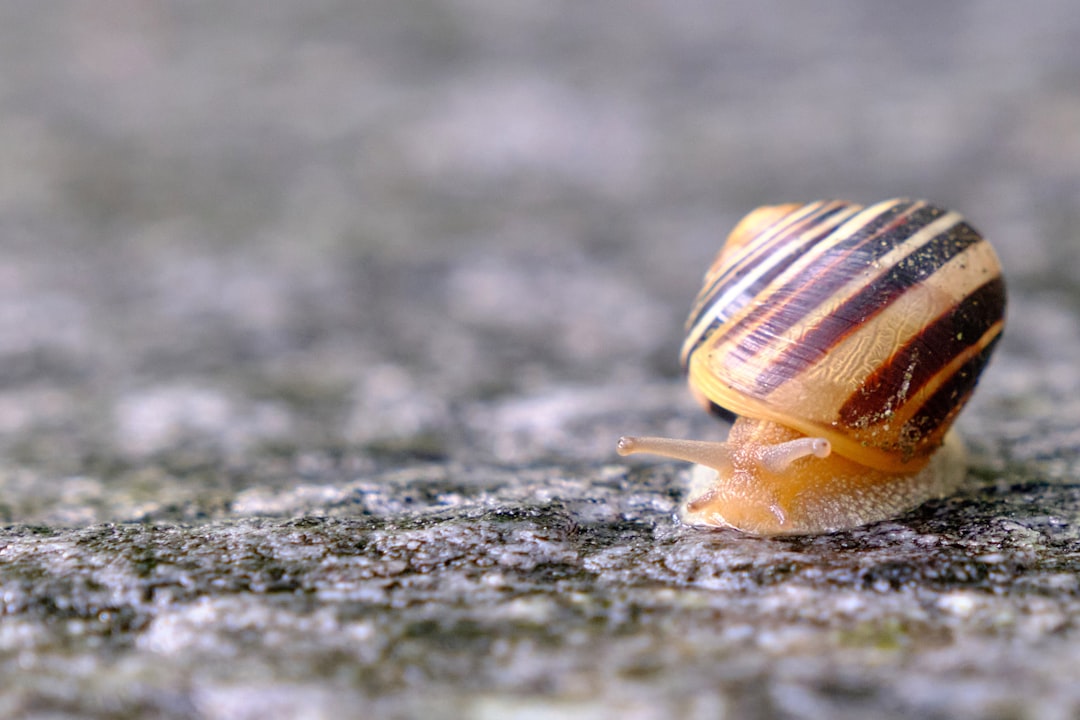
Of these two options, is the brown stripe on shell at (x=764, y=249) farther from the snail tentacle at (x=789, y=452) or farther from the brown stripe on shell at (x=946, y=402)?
the brown stripe on shell at (x=946, y=402)

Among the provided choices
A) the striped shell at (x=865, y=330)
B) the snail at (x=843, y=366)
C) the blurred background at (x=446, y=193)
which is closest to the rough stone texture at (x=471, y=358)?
the blurred background at (x=446, y=193)

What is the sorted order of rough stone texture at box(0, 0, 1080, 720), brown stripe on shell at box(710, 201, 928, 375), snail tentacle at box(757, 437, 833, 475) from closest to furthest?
rough stone texture at box(0, 0, 1080, 720) < snail tentacle at box(757, 437, 833, 475) < brown stripe on shell at box(710, 201, 928, 375)

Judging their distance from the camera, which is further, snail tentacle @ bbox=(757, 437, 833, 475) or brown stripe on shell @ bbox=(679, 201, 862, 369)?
brown stripe on shell @ bbox=(679, 201, 862, 369)

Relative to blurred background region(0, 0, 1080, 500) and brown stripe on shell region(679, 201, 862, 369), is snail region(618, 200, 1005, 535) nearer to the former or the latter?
brown stripe on shell region(679, 201, 862, 369)

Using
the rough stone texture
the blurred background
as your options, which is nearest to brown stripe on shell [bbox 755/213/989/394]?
the rough stone texture

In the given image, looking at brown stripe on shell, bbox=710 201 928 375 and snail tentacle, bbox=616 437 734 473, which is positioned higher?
brown stripe on shell, bbox=710 201 928 375

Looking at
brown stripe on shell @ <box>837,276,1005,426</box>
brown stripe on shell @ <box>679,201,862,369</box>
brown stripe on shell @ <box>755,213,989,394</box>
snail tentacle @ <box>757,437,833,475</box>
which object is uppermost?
brown stripe on shell @ <box>679,201,862,369</box>

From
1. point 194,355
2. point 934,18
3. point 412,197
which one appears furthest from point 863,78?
point 194,355
